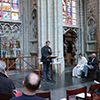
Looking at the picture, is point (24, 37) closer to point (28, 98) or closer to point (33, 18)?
point (33, 18)

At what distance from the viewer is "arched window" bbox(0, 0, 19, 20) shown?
1090cm

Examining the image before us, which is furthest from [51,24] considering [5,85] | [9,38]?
[5,85]

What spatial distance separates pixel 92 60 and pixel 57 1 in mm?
4118

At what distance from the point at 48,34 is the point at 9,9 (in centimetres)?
394

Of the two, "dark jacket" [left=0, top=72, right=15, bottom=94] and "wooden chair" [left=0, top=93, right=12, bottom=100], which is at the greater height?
"dark jacket" [left=0, top=72, right=15, bottom=94]

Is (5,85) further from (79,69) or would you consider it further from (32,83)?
(79,69)

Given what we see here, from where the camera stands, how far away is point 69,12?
13.2m

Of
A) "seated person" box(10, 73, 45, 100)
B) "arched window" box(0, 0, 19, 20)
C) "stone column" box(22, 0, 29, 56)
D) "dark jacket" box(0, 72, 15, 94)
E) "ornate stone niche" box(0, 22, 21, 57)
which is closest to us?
"seated person" box(10, 73, 45, 100)

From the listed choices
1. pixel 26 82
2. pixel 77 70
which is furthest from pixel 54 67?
pixel 26 82

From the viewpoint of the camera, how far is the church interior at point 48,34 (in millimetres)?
→ 9150

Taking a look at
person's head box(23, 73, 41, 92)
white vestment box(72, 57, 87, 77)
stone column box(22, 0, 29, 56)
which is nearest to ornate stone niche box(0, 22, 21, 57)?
stone column box(22, 0, 29, 56)

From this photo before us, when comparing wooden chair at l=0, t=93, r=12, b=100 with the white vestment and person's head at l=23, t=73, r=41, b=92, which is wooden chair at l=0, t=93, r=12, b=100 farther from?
the white vestment

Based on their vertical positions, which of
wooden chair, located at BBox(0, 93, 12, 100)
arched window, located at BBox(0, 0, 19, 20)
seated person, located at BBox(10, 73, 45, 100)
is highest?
arched window, located at BBox(0, 0, 19, 20)

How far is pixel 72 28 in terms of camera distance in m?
13.0
